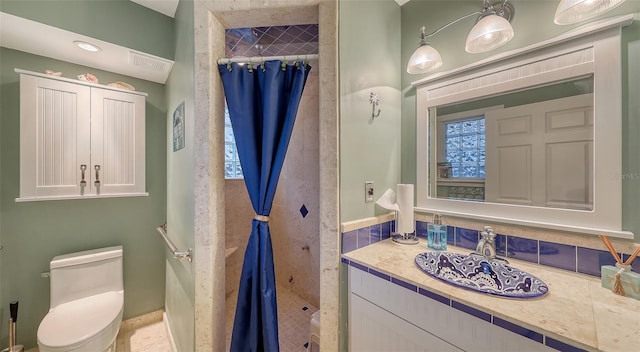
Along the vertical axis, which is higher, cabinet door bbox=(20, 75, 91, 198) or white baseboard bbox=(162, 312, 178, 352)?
cabinet door bbox=(20, 75, 91, 198)

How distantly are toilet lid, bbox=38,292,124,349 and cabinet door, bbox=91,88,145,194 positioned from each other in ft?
2.69

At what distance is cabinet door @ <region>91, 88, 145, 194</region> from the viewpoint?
5.42 ft

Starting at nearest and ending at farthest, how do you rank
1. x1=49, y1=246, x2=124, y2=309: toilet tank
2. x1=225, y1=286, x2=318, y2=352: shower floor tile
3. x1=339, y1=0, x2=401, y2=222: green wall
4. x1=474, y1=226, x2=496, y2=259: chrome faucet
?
x1=474, y1=226, x2=496, y2=259: chrome faucet < x1=339, y1=0, x2=401, y2=222: green wall < x1=49, y1=246, x2=124, y2=309: toilet tank < x1=225, y1=286, x2=318, y2=352: shower floor tile

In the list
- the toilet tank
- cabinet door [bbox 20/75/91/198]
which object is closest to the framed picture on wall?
cabinet door [bbox 20/75/91/198]

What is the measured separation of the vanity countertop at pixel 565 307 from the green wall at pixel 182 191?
3.70 feet

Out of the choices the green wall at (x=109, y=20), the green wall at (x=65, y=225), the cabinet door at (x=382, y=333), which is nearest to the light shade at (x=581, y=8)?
the cabinet door at (x=382, y=333)

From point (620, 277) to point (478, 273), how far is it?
0.44 metres

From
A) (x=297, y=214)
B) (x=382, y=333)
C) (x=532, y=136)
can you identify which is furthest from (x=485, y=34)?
(x=297, y=214)

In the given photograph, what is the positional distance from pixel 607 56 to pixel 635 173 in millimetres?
490

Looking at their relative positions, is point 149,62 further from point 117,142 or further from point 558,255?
point 558,255

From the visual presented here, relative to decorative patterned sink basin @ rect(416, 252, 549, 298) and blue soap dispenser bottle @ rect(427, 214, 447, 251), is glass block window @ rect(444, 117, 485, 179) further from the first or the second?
decorative patterned sink basin @ rect(416, 252, 549, 298)

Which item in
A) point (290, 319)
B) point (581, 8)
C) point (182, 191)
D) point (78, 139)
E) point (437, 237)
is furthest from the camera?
point (290, 319)

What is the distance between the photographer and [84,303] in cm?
160

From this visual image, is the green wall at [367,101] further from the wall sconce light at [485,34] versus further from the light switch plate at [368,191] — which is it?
the wall sconce light at [485,34]
